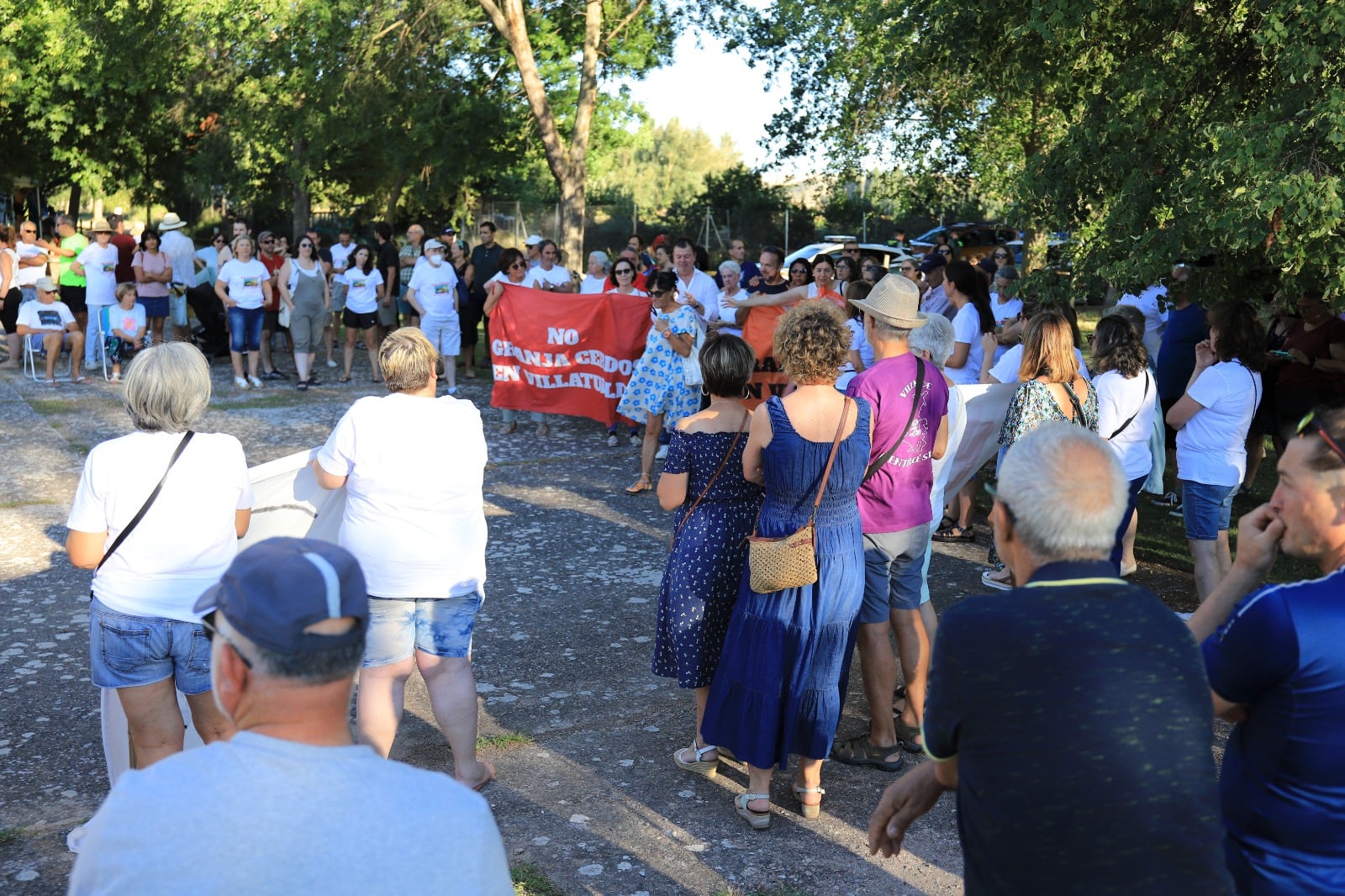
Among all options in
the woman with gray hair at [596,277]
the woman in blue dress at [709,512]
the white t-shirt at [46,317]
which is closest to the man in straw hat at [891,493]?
the woman in blue dress at [709,512]

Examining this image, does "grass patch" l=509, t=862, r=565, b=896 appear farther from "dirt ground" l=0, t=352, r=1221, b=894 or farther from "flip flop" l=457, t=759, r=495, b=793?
"flip flop" l=457, t=759, r=495, b=793

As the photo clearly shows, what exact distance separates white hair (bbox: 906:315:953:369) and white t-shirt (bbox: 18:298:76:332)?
11476mm

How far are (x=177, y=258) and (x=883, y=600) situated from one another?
13.2m

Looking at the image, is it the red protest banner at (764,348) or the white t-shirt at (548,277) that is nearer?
the red protest banner at (764,348)

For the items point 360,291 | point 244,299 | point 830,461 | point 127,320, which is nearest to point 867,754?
point 830,461

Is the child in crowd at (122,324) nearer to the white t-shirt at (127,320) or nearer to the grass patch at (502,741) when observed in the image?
the white t-shirt at (127,320)

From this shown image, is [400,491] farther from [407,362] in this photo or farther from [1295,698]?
[1295,698]

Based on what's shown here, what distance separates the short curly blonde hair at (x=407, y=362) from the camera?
418 centimetres

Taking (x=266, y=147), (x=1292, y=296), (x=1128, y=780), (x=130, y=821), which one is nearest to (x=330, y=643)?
(x=130, y=821)

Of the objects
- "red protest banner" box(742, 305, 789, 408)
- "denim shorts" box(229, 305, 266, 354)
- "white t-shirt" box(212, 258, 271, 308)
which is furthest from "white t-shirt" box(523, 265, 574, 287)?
Result: "denim shorts" box(229, 305, 266, 354)

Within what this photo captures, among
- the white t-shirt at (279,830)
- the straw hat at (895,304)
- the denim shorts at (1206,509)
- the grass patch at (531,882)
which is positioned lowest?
the grass patch at (531,882)

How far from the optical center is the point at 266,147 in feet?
85.1

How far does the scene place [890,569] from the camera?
4980 millimetres

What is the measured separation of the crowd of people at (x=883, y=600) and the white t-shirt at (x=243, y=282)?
242 inches
